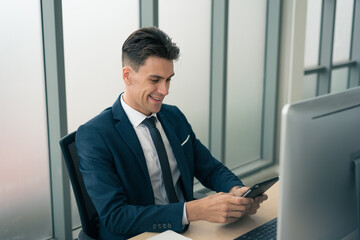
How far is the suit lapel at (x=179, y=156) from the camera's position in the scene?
6.27 ft

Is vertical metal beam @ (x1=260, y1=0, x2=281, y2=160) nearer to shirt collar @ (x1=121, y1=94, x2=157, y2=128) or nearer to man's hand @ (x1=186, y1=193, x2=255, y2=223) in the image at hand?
shirt collar @ (x1=121, y1=94, x2=157, y2=128)

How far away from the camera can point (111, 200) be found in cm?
162

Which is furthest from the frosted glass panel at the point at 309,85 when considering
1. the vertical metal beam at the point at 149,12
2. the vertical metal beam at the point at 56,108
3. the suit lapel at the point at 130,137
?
the suit lapel at the point at 130,137

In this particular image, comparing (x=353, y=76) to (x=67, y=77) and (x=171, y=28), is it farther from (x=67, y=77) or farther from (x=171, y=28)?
(x=67, y=77)

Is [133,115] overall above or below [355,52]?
above

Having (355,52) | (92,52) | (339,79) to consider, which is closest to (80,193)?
(92,52)

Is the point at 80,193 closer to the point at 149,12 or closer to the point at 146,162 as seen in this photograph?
the point at 146,162

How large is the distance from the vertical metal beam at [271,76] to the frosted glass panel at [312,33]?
2.09 feet

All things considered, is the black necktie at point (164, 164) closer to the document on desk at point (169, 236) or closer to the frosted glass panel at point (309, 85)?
the document on desk at point (169, 236)

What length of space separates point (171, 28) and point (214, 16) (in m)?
0.46

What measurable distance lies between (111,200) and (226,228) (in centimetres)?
43

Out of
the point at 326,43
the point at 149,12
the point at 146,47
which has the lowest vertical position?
the point at 326,43

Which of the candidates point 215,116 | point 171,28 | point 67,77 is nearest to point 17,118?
point 67,77

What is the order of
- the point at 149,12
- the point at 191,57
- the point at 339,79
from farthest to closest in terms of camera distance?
the point at 339,79
the point at 191,57
the point at 149,12
